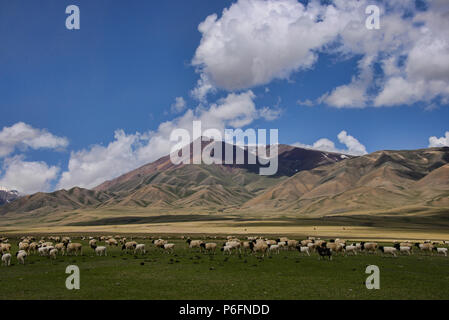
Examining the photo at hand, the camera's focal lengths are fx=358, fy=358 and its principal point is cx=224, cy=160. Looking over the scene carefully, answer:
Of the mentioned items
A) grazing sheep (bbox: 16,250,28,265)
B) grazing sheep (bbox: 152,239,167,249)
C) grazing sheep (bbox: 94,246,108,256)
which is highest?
grazing sheep (bbox: 16,250,28,265)

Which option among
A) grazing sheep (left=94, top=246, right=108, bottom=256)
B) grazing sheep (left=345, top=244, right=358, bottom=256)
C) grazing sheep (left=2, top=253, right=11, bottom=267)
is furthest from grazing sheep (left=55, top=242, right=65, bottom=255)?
grazing sheep (left=345, top=244, right=358, bottom=256)

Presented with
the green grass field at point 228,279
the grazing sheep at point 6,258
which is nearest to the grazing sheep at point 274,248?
the green grass field at point 228,279

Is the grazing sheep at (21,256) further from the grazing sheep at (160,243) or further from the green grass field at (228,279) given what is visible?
the grazing sheep at (160,243)

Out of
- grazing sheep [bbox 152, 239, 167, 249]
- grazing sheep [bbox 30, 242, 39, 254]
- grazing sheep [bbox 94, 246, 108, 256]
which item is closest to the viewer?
grazing sheep [bbox 94, 246, 108, 256]

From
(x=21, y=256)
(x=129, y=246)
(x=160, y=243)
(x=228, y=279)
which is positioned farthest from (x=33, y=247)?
(x=228, y=279)

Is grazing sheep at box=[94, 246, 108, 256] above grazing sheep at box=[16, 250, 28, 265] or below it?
below

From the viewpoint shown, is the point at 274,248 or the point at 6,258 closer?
the point at 6,258

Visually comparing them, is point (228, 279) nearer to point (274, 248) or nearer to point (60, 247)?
point (274, 248)

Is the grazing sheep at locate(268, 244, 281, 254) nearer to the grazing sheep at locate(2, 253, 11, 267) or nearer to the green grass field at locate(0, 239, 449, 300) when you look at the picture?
the green grass field at locate(0, 239, 449, 300)

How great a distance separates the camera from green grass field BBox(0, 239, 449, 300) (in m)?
19.9

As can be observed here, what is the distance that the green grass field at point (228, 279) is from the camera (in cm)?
1989

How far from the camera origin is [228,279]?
80.2ft
